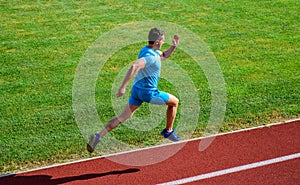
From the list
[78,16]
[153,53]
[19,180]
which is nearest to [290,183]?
[153,53]

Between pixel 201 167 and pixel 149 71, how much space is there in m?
1.78

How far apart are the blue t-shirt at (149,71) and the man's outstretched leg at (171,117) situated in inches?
17.0

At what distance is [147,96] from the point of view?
7.52 meters

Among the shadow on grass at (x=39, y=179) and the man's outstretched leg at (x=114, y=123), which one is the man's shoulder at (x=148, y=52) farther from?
the shadow on grass at (x=39, y=179)

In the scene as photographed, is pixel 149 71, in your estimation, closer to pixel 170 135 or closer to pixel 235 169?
pixel 170 135

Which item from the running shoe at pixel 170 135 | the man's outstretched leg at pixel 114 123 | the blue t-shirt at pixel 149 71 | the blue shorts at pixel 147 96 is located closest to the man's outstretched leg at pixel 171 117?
the running shoe at pixel 170 135

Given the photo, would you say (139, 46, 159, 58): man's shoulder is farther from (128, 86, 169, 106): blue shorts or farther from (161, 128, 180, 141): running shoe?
(161, 128, 180, 141): running shoe

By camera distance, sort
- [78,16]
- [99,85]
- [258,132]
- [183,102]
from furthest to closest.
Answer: [78,16] < [99,85] < [183,102] < [258,132]

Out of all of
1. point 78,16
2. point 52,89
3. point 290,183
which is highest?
point 78,16

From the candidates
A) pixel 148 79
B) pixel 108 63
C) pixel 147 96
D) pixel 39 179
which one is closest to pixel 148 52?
pixel 148 79

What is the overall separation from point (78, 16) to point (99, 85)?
6149 mm

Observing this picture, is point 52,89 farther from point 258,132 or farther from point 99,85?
point 258,132

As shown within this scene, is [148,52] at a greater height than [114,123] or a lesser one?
greater

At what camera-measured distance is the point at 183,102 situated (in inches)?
388
